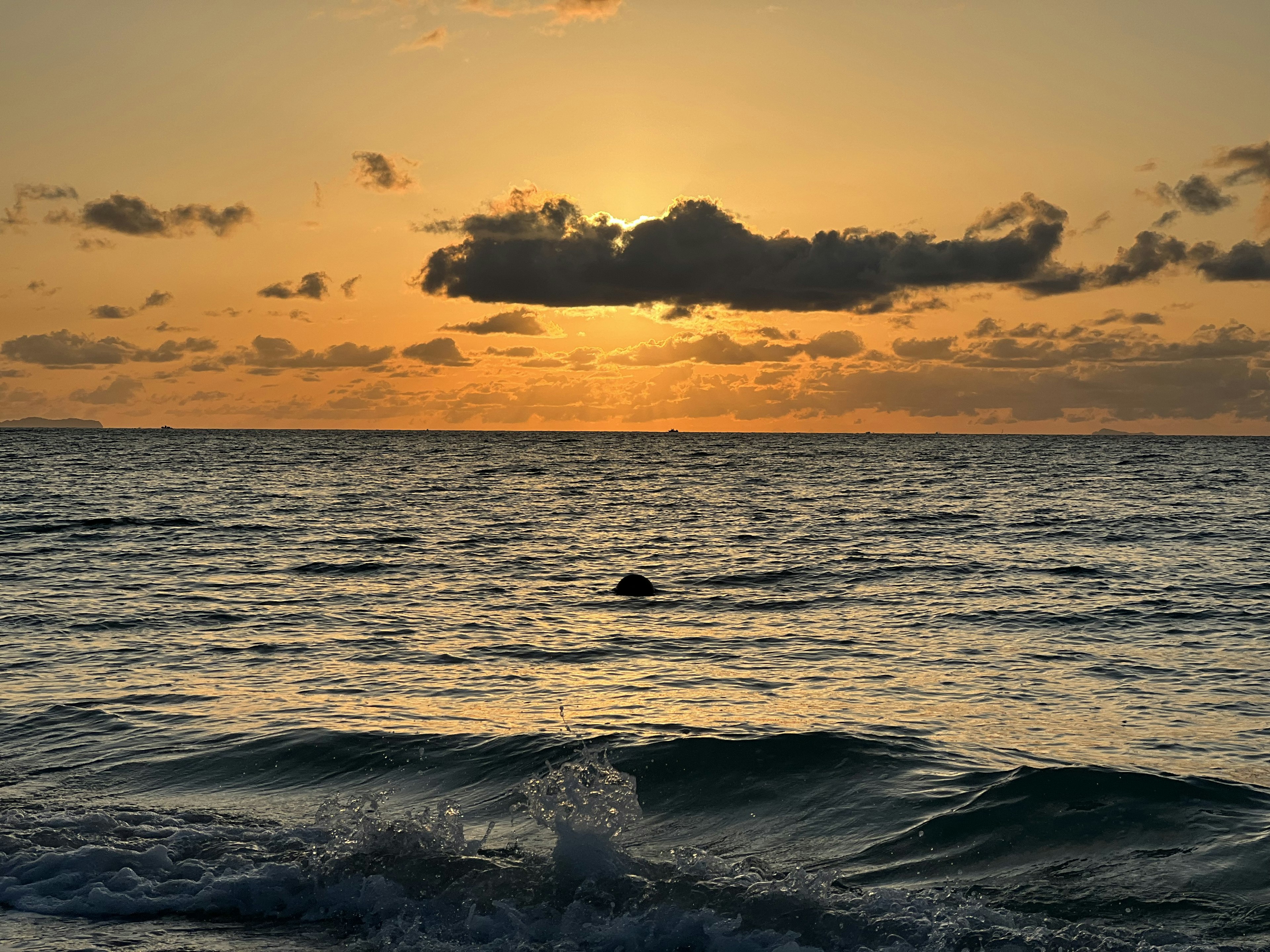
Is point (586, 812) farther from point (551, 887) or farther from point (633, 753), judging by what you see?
point (633, 753)

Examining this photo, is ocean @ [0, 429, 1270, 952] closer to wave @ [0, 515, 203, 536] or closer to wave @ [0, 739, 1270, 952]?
wave @ [0, 739, 1270, 952]

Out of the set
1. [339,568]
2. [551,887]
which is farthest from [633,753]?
[339,568]

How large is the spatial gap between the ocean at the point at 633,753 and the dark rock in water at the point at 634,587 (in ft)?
1.74

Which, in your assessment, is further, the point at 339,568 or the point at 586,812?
the point at 339,568

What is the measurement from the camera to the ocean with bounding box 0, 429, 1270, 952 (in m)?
8.55

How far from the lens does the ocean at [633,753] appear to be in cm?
855

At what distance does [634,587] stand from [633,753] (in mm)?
15529

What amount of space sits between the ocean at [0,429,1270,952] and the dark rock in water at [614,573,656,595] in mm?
531

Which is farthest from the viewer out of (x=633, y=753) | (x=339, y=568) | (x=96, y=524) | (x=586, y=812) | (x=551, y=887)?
(x=96, y=524)

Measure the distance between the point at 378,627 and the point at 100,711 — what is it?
7711 millimetres

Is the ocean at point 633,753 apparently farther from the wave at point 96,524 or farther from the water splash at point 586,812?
the wave at point 96,524

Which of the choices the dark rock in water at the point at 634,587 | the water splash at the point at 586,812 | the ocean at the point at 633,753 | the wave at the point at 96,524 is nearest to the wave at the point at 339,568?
the ocean at the point at 633,753

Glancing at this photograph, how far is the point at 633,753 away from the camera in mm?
13023

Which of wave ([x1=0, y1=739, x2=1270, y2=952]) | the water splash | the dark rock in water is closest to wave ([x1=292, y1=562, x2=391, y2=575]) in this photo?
the dark rock in water
